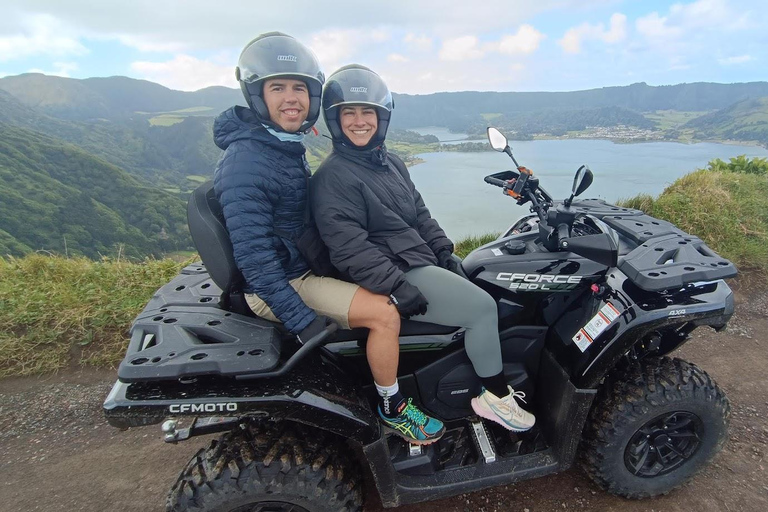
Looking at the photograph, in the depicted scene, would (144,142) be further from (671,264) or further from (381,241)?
(671,264)

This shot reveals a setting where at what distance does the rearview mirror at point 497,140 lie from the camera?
2502 millimetres

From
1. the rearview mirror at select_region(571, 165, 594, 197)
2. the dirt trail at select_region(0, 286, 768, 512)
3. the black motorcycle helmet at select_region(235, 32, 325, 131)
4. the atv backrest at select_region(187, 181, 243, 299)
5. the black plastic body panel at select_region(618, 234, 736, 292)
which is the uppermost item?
the black motorcycle helmet at select_region(235, 32, 325, 131)

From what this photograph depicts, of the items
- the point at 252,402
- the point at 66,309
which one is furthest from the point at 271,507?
the point at 66,309

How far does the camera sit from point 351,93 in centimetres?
237

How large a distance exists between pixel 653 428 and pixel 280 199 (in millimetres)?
2403

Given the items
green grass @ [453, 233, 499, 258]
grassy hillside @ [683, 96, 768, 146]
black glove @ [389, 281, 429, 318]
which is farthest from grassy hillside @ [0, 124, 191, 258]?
grassy hillside @ [683, 96, 768, 146]

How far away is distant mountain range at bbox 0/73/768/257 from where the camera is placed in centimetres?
1052

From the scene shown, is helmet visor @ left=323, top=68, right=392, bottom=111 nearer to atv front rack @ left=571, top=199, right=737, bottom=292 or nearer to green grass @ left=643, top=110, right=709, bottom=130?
atv front rack @ left=571, top=199, right=737, bottom=292

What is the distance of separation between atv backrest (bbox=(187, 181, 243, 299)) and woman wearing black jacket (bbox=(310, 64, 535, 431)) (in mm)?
458

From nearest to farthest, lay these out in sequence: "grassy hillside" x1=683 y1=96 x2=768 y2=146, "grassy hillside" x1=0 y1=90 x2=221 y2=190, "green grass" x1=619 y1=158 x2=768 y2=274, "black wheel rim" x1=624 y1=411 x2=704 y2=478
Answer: "black wheel rim" x1=624 y1=411 x2=704 y2=478, "green grass" x1=619 y1=158 x2=768 y2=274, "grassy hillside" x1=683 y1=96 x2=768 y2=146, "grassy hillside" x1=0 y1=90 x2=221 y2=190

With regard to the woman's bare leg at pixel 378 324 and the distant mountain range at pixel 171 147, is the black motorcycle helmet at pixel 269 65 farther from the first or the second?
the woman's bare leg at pixel 378 324

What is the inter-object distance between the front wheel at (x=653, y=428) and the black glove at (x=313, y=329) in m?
1.63

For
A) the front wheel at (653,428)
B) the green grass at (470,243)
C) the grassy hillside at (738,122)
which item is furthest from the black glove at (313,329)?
the grassy hillside at (738,122)

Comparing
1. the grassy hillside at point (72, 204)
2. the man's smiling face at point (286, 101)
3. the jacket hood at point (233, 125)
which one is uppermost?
the man's smiling face at point (286, 101)
